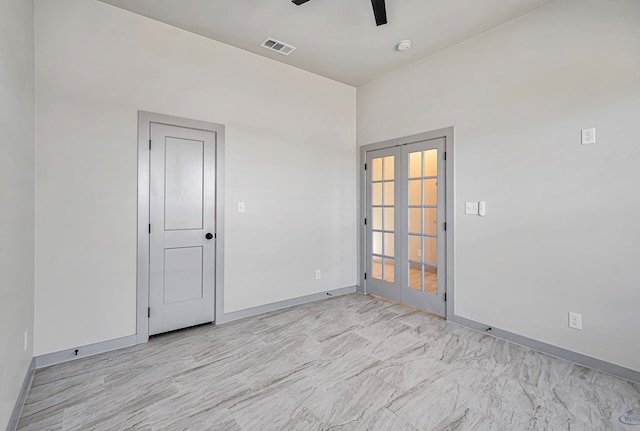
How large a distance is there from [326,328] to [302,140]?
2354mm

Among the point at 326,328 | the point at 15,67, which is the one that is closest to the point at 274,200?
the point at 326,328

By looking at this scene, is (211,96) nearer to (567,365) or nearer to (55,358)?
(55,358)

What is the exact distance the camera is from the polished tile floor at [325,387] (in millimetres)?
1850

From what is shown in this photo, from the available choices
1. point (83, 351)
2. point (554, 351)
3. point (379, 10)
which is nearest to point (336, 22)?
point (379, 10)

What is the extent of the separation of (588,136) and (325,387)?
2.86m

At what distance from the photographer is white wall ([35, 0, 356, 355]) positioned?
2.49m

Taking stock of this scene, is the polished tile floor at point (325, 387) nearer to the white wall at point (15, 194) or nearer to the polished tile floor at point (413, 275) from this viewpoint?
the white wall at point (15, 194)

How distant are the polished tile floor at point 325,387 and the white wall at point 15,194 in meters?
0.43

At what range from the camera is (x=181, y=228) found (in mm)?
3117

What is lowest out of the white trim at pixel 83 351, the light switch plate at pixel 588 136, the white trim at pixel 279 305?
the white trim at pixel 83 351

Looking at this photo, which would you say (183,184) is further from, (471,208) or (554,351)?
(554,351)

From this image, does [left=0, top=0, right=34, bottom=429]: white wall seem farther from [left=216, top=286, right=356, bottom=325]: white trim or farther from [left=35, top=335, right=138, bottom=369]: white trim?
[left=216, top=286, right=356, bottom=325]: white trim

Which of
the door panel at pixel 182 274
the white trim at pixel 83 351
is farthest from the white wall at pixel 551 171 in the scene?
the white trim at pixel 83 351

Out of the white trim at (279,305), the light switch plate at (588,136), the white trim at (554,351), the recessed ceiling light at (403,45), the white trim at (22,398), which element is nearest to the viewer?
the white trim at (22,398)
